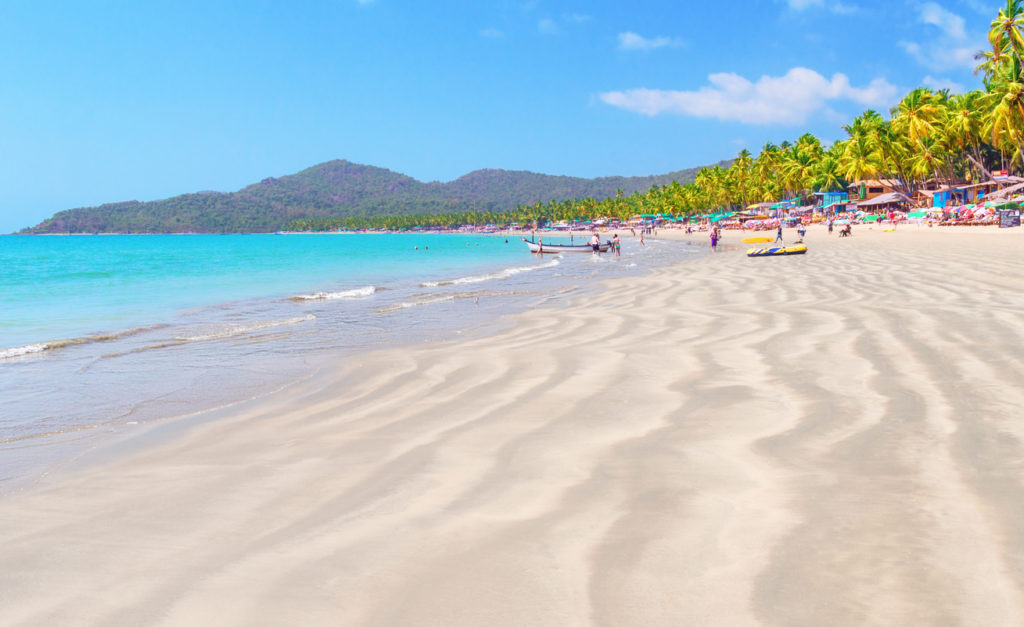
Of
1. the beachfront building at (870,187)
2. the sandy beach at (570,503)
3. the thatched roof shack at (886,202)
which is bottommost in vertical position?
the sandy beach at (570,503)

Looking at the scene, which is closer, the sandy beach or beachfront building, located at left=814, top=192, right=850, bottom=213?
the sandy beach

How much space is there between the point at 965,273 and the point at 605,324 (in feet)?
36.3

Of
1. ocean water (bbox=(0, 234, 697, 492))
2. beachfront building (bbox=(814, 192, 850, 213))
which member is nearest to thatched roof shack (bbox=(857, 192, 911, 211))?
beachfront building (bbox=(814, 192, 850, 213))

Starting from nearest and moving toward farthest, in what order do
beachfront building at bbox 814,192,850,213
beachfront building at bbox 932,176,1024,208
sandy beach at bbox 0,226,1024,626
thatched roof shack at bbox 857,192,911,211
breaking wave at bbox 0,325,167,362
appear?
sandy beach at bbox 0,226,1024,626 → breaking wave at bbox 0,325,167,362 → beachfront building at bbox 932,176,1024,208 → thatched roof shack at bbox 857,192,911,211 → beachfront building at bbox 814,192,850,213

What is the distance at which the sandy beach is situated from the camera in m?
2.56

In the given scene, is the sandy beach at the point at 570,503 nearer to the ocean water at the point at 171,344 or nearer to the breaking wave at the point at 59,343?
the ocean water at the point at 171,344

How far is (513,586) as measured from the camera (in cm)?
267

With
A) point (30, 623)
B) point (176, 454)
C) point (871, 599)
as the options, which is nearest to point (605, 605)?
point (871, 599)

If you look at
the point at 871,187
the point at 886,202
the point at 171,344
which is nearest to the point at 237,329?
the point at 171,344

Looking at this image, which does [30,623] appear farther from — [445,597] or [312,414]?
[312,414]

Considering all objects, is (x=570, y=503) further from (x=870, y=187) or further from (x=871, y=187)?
(x=871, y=187)

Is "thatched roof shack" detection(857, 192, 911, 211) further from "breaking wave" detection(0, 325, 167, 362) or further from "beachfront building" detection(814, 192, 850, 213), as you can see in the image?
"breaking wave" detection(0, 325, 167, 362)

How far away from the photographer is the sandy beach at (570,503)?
8.41ft

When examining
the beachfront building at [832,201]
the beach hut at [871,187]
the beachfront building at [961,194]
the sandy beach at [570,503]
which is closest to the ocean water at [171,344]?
the sandy beach at [570,503]
